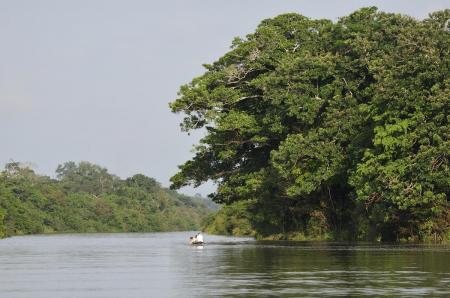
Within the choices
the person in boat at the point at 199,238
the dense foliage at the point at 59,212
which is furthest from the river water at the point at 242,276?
the dense foliage at the point at 59,212

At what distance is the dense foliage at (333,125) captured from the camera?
5306cm

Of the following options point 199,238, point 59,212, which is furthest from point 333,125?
point 59,212

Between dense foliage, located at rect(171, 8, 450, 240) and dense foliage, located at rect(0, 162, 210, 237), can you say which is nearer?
dense foliage, located at rect(171, 8, 450, 240)

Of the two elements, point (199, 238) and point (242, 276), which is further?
point (199, 238)

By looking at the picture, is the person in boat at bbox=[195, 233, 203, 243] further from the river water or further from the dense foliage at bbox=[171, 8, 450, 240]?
the river water

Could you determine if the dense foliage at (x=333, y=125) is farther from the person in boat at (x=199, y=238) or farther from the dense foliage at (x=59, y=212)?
the dense foliage at (x=59, y=212)

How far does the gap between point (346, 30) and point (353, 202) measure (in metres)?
12.0

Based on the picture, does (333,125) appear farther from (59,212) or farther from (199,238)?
(59,212)

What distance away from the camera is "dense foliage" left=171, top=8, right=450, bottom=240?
53.1m

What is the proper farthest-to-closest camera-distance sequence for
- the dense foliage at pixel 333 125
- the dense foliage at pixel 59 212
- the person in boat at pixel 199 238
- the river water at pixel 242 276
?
the dense foliage at pixel 59 212
the person in boat at pixel 199 238
the dense foliage at pixel 333 125
the river water at pixel 242 276

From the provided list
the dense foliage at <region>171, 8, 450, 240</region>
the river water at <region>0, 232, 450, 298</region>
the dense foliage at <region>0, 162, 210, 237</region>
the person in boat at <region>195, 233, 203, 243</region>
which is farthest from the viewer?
the dense foliage at <region>0, 162, 210, 237</region>

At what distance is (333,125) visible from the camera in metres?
61.9

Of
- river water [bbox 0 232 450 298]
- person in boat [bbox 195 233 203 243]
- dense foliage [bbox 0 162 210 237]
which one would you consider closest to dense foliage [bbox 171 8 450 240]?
person in boat [bbox 195 233 203 243]

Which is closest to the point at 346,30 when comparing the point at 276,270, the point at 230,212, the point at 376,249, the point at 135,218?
the point at 376,249
